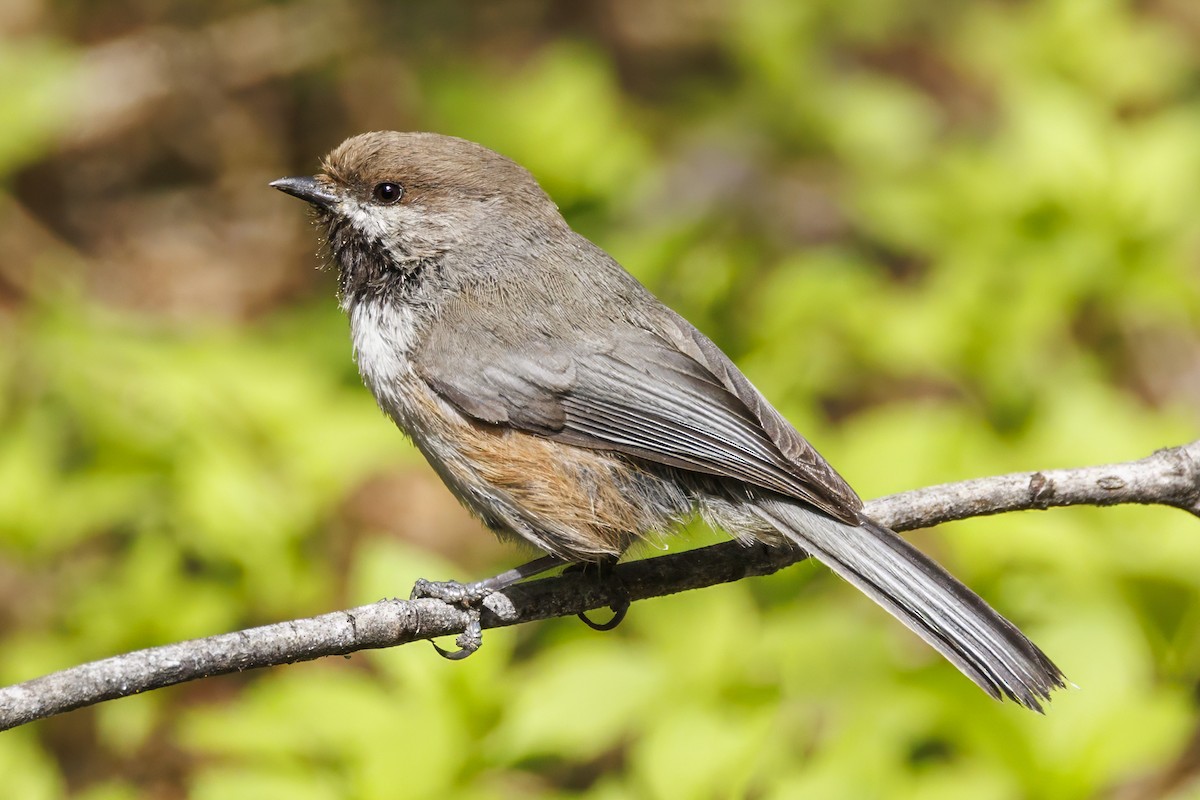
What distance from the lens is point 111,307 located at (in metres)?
5.97

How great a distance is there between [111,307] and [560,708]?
154 inches

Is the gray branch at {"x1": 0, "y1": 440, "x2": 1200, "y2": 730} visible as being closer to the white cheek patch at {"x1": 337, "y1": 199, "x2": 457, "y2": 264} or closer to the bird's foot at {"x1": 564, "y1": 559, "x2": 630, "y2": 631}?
the bird's foot at {"x1": 564, "y1": 559, "x2": 630, "y2": 631}

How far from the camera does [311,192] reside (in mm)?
3293

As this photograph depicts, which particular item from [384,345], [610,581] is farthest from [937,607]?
[384,345]

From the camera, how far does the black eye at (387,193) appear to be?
Result: 327 centimetres

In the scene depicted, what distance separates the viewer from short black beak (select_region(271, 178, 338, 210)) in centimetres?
329

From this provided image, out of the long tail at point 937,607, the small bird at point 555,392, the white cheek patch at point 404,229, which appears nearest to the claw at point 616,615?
the small bird at point 555,392

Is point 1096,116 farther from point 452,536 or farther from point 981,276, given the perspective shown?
point 452,536

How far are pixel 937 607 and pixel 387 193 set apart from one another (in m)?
1.70

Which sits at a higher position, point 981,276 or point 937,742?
point 981,276

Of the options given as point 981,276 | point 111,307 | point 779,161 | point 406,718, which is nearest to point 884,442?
point 981,276

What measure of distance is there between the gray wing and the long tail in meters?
0.21

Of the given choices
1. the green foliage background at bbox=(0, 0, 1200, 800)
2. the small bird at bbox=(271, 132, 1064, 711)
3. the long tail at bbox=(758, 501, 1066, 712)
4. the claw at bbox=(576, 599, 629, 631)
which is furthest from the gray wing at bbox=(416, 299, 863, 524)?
the green foliage background at bbox=(0, 0, 1200, 800)

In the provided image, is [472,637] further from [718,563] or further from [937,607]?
[937,607]
